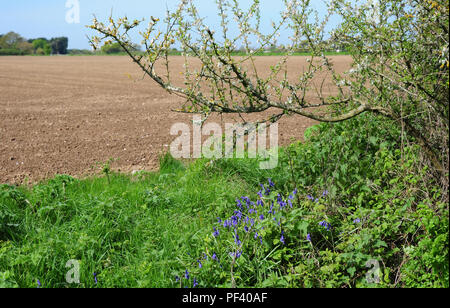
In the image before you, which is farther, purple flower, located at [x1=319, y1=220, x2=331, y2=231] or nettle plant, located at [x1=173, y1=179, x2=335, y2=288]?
purple flower, located at [x1=319, y1=220, x2=331, y2=231]

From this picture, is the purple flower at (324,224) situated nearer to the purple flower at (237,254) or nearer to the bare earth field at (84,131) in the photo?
the purple flower at (237,254)

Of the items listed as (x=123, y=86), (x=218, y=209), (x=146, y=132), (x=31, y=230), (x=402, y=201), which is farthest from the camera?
(x=123, y=86)

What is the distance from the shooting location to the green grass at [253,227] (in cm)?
308

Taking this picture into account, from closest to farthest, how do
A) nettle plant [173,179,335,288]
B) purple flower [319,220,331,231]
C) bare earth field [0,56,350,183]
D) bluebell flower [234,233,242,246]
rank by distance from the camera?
nettle plant [173,179,335,288] < bluebell flower [234,233,242,246] < purple flower [319,220,331,231] < bare earth field [0,56,350,183]

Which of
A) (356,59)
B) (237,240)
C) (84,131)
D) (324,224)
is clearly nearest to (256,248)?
(237,240)

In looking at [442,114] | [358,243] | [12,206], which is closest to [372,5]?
[442,114]

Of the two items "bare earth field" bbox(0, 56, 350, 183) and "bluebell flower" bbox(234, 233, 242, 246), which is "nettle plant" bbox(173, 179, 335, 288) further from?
"bare earth field" bbox(0, 56, 350, 183)

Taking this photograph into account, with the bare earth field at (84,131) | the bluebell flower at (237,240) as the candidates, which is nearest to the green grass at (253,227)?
the bluebell flower at (237,240)

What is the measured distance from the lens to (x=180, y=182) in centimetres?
478

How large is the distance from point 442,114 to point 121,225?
8.98 feet

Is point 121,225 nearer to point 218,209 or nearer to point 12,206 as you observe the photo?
point 218,209

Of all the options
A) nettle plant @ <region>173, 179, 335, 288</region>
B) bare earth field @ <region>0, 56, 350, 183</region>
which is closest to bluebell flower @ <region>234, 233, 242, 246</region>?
nettle plant @ <region>173, 179, 335, 288</region>

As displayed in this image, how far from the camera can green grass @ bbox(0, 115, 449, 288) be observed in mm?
3084

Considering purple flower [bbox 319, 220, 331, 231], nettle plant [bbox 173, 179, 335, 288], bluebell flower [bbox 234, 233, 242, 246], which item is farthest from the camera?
purple flower [bbox 319, 220, 331, 231]
